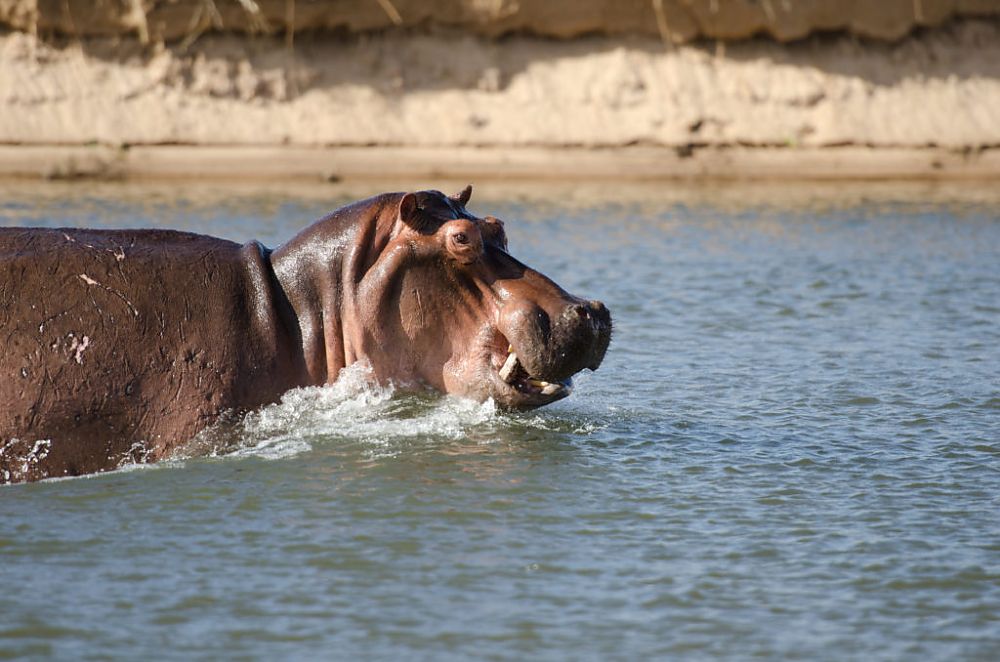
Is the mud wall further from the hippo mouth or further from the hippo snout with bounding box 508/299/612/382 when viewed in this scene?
the hippo snout with bounding box 508/299/612/382

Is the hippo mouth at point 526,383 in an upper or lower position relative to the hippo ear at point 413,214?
lower

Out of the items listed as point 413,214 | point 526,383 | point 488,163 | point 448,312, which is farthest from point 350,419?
point 488,163

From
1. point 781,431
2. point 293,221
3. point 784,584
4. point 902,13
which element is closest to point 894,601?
point 784,584

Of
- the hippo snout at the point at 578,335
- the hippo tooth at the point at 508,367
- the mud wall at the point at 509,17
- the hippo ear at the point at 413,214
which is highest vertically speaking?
the mud wall at the point at 509,17

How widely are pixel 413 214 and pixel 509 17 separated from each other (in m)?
14.4

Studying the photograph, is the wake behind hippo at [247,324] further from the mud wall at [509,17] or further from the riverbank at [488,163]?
the mud wall at [509,17]

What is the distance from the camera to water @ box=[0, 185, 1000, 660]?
4070 mm

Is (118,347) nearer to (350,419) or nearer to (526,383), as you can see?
(350,419)

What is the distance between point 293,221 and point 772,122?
7.77 m

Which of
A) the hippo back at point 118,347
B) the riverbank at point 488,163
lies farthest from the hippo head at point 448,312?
the riverbank at point 488,163

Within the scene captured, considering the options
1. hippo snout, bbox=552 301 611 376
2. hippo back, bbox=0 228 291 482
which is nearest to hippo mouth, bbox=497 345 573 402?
hippo snout, bbox=552 301 611 376

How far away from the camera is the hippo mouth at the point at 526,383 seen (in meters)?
5.50

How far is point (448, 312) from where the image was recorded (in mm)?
5512

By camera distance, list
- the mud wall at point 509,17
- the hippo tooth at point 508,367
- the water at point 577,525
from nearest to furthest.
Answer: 1. the water at point 577,525
2. the hippo tooth at point 508,367
3. the mud wall at point 509,17
